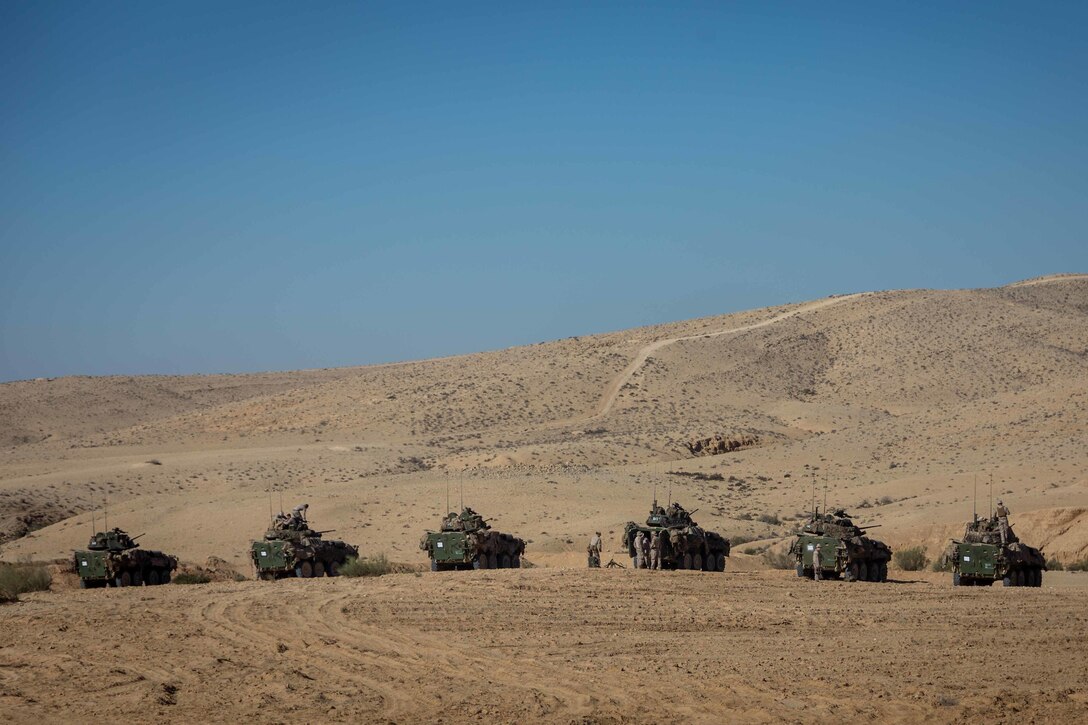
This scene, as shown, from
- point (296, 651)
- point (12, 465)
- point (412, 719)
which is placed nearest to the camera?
point (412, 719)

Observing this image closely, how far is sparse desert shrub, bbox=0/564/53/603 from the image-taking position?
25.2 metres

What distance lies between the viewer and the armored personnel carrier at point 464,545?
30297 mm

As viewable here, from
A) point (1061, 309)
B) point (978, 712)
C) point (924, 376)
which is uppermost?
point (1061, 309)

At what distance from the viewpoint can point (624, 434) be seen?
6450 centimetres

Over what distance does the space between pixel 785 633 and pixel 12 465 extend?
52601 millimetres

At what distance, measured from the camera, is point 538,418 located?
238 feet

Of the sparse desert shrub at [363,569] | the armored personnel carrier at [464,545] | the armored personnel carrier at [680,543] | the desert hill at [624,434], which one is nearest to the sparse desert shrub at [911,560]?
the desert hill at [624,434]

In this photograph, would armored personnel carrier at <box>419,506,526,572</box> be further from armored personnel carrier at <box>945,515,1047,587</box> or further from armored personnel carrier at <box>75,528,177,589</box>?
armored personnel carrier at <box>945,515,1047,587</box>

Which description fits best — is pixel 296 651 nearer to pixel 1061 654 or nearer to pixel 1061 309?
pixel 1061 654

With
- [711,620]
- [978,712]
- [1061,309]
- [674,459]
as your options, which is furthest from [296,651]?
[1061,309]

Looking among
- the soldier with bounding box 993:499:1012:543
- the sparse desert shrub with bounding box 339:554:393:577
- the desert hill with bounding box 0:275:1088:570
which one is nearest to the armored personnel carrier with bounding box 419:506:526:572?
the sparse desert shrub with bounding box 339:554:393:577

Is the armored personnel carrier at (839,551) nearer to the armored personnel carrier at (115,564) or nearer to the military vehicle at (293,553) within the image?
the military vehicle at (293,553)

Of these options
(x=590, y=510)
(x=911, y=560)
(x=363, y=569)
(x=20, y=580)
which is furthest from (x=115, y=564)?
(x=911, y=560)

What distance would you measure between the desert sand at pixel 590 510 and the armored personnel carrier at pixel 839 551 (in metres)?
0.87
